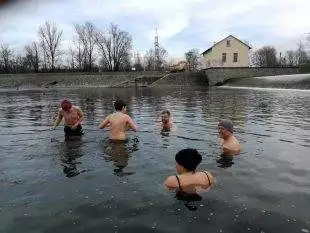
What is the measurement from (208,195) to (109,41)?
111 metres

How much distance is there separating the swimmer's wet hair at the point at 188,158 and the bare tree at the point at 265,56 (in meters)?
131

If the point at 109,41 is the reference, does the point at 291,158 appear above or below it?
below

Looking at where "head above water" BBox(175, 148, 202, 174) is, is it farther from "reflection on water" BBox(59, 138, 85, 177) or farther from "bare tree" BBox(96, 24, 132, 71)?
"bare tree" BBox(96, 24, 132, 71)

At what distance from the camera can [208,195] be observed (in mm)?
8031

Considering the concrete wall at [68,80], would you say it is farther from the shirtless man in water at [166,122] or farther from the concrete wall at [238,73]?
the shirtless man in water at [166,122]

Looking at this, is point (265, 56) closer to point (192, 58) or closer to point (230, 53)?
point (192, 58)

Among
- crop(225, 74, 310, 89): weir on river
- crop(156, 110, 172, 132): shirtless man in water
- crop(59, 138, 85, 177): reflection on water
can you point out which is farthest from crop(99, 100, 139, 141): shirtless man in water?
crop(225, 74, 310, 89): weir on river

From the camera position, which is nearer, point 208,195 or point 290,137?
point 208,195

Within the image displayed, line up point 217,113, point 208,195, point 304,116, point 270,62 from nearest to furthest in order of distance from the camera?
1. point 208,195
2. point 304,116
3. point 217,113
4. point 270,62

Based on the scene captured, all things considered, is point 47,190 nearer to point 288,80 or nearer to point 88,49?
point 288,80

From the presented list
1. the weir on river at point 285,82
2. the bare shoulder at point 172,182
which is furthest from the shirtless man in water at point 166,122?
the weir on river at point 285,82

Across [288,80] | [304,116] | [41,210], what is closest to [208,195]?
[41,210]

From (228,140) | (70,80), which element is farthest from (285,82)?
(70,80)

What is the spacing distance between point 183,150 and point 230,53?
289 feet
